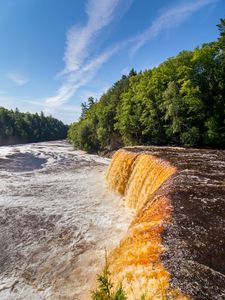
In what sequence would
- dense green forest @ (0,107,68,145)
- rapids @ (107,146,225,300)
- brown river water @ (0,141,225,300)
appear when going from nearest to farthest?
rapids @ (107,146,225,300) → brown river water @ (0,141,225,300) → dense green forest @ (0,107,68,145)

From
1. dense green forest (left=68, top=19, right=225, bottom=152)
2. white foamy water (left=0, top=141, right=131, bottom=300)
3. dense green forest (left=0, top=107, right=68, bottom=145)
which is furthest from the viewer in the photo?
dense green forest (left=0, top=107, right=68, bottom=145)

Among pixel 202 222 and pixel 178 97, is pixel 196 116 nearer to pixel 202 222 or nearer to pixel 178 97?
pixel 178 97

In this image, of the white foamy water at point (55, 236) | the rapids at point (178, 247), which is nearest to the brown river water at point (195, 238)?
the rapids at point (178, 247)

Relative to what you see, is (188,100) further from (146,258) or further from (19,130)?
(19,130)

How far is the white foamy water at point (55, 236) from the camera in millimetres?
6327

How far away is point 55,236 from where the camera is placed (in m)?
9.02

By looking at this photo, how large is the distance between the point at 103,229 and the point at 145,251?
16.8ft

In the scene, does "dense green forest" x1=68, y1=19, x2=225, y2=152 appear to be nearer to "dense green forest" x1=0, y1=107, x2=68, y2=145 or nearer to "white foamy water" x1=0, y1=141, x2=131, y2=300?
"white foamy water" x1=0, y1=141, x2=131, y2=300

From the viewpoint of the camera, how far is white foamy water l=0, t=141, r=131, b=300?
20.8 feet

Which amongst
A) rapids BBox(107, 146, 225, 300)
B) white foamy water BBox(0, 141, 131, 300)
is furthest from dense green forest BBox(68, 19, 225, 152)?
rapids BBox(107, 146, 225, 300)

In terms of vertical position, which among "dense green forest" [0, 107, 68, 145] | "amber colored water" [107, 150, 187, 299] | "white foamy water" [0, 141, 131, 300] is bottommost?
"white foamy water" [0, 141, 131, 300]

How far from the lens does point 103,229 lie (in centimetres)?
973

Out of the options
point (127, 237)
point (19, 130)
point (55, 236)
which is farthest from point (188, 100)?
point (19, 130)

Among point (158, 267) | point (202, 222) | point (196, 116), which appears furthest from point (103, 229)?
point (196, 116)
